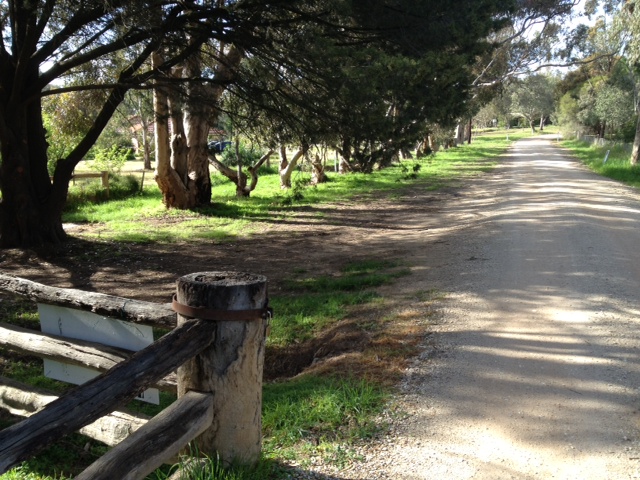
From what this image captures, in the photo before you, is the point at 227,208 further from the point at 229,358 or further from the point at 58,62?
the point at 229,358

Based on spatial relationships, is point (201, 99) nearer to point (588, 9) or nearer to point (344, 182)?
point (344, 182)

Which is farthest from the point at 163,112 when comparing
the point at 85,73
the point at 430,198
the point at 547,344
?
the point at 547,344

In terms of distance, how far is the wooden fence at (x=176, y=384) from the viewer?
2.62m

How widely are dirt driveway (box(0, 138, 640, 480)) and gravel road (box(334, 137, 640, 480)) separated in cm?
1

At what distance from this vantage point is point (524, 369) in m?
5.06

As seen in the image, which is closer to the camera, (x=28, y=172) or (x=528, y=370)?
(x=528, y=370)

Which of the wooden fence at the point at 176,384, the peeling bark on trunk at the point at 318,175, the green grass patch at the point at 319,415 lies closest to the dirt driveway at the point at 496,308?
the green grass patch at the point at 319,415

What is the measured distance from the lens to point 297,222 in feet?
54.0

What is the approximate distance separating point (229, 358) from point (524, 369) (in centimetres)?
292

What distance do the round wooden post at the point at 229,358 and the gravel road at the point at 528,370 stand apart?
2.54 ft

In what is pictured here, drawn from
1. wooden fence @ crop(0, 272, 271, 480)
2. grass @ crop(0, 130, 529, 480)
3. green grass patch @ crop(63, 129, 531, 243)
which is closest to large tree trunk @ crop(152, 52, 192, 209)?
green grass patch @ crop(63, 129, 531, 243)

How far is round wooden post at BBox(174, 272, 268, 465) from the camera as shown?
3.09m

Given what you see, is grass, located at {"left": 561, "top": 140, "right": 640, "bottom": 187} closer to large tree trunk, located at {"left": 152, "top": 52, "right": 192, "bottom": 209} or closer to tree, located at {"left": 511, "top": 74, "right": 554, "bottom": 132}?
large tree trunk, located at {"left": 152, "top": 52, "right": 192, "bottom": 209}

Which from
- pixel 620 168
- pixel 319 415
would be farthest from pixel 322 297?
pixel 620 168
